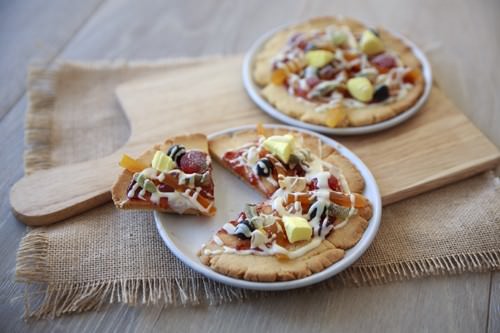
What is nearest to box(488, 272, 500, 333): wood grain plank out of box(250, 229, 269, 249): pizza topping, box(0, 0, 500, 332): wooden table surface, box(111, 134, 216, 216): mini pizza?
box(0, 0, 500, 332): wooden table surface

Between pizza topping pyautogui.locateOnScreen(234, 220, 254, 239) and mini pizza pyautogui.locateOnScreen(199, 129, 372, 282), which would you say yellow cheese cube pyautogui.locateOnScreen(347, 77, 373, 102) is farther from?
pizza topping pyautogui.locateOnScreen(234, 220, 254, 239)

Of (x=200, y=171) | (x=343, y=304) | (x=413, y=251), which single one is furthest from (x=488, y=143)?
(x=200, y=171)

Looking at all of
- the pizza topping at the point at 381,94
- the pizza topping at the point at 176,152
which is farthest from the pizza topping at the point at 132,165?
the pizza topping at the point at 381,94

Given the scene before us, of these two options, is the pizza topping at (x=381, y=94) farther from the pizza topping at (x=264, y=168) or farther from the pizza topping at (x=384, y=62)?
the pizza topping at (x=264, y=168)

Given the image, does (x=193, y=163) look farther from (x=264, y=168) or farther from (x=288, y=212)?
(x=288, y=212)

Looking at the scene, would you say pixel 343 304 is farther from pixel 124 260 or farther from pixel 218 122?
pixel 218 122

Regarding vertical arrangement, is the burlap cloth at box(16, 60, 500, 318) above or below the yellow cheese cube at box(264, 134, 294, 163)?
below

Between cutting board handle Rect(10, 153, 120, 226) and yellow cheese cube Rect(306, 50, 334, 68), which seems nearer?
cutting board handle Rect(10, 153, 120, 226)
